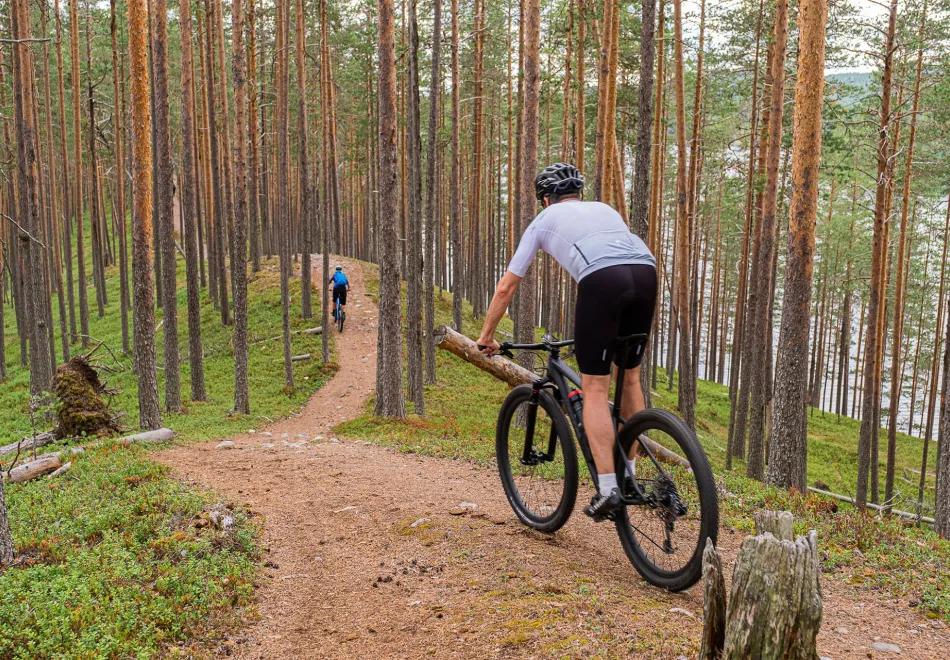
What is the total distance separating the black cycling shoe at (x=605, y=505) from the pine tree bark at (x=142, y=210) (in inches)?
428

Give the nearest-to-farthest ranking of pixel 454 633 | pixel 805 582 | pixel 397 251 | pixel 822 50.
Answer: pixel 805 582 → pixel 454 633 → pixel 822 50 → pixel 397 251

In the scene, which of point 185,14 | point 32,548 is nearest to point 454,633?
point 32,548

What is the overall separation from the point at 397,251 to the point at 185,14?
10586 mm

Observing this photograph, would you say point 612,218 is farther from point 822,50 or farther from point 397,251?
point 397,251

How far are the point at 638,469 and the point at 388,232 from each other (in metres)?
10.4

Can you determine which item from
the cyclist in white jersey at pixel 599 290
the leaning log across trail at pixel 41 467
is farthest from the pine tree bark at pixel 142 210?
the cyclist in white jersey at pixel 599 290

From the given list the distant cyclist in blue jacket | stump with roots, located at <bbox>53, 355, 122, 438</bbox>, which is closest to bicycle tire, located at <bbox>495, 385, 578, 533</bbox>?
stump with roots, located at <bbox>53, 355, 122, 438</bbox>

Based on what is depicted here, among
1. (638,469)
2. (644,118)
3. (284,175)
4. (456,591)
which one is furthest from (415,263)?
(638,469)

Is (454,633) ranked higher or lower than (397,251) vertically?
lower

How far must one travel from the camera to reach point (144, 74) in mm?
11961

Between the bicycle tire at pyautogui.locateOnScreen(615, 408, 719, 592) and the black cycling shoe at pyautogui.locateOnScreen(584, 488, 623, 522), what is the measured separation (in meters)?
0.10

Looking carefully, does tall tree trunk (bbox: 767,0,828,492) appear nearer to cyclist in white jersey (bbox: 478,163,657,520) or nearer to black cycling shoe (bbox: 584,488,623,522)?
cyclist in white jersey (bbox: 478,163,657,520)

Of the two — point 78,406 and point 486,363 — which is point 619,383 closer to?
point 486,363

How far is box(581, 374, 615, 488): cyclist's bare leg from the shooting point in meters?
4.12
